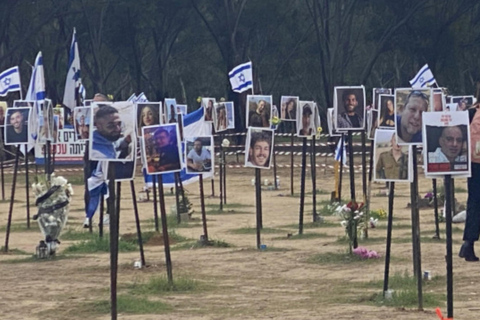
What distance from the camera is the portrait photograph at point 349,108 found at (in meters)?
19.1

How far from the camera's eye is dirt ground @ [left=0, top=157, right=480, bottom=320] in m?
12.1

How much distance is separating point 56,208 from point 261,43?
54.5 meters

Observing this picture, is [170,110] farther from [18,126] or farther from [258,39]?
[258,39]

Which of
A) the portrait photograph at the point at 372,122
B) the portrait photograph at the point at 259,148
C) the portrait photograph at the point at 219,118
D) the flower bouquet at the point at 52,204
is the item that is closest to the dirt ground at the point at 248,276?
the flower bouquet at the point at 52,204

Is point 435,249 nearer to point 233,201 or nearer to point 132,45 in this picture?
point 233,201

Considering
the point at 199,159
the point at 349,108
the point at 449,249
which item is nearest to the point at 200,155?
the point at 199,159

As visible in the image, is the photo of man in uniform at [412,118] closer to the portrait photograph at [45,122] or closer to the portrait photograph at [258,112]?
the portrait photograph at [258,112]

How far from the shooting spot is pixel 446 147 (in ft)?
33.8

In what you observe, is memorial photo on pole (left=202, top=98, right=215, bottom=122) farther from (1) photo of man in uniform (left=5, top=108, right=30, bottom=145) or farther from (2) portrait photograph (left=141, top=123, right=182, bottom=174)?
(2) portrait photograph (left=141, top=123, right=182, bottom=174)

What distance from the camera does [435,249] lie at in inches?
671

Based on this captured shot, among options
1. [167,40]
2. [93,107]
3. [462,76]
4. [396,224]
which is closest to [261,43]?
[167,40]

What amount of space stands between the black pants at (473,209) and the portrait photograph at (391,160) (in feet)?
7.23

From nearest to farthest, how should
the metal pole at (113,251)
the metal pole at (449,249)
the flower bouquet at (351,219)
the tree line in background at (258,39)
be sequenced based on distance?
the metal pole at (449,249) → the metal pole at (113,251) → the flower bouquet at (351,219) → the tree line in background at (258,39)

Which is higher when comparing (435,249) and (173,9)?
(173,9)
